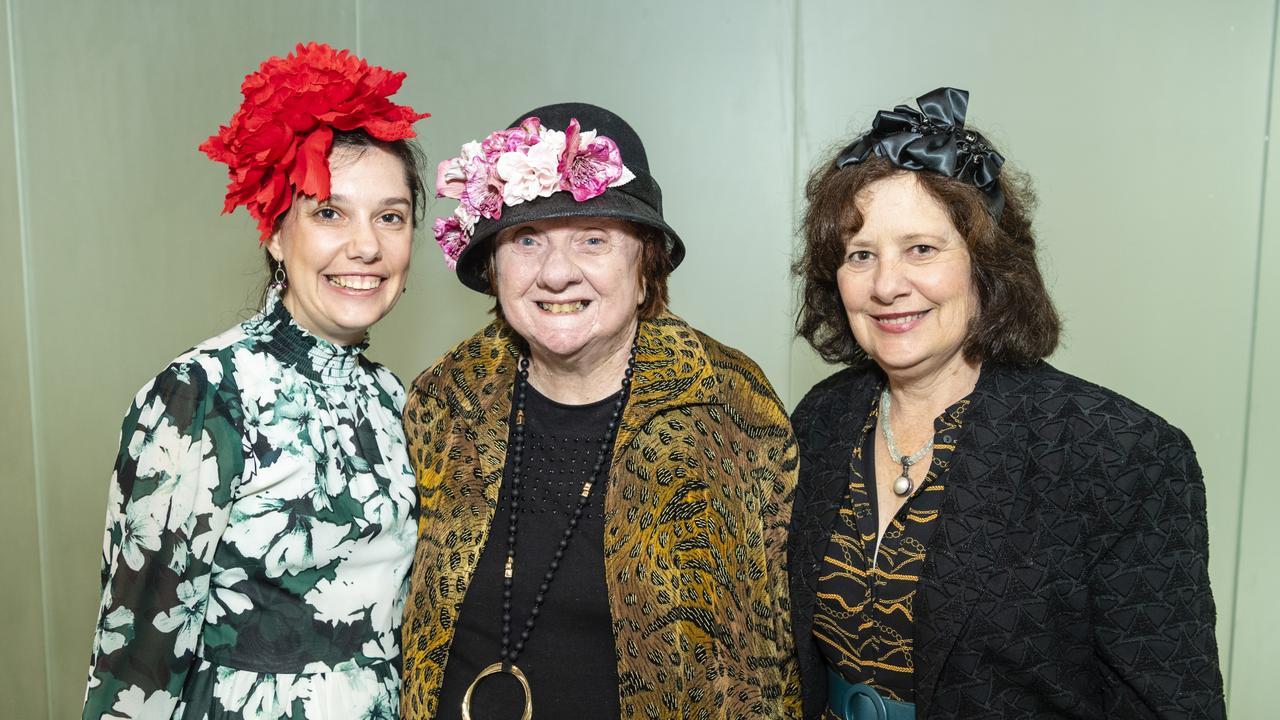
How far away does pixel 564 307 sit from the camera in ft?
6.25

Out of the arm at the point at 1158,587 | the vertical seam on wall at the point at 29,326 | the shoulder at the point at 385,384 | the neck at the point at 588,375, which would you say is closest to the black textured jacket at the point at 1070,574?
the arm at the point at 1158,587

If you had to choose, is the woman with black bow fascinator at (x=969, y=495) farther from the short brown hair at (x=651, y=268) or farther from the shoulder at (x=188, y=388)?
the shoulder at (x=188, y=388)

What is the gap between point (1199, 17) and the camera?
2818 mm

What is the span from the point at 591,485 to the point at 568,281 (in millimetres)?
424

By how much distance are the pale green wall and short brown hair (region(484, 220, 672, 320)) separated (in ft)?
4.51

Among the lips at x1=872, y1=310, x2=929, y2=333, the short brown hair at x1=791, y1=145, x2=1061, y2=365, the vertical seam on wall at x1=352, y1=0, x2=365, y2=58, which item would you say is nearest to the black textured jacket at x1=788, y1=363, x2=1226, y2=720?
the short brown hair at x1=791, y1=145, x2=1061, y2=365

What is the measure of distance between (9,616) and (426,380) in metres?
2.39

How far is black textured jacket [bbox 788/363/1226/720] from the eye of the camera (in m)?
1.59

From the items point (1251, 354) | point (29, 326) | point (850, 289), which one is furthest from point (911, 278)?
point (29, 326)

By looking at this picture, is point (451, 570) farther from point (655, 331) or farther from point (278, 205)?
point (278, 205)

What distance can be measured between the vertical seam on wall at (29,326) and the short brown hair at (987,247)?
9.05ft

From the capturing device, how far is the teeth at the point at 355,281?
1866mm

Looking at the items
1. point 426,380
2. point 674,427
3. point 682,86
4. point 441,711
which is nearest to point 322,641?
point 441,711

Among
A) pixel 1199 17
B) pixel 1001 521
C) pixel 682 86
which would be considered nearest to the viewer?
pixel 1001 521
